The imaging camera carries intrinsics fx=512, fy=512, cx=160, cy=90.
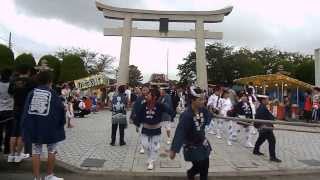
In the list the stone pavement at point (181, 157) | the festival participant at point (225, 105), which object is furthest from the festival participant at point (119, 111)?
the festival participant at point (225, 105)

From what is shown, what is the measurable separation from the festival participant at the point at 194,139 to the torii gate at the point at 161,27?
3885 centimetres

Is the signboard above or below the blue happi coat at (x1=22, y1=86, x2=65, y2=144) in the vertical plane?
above

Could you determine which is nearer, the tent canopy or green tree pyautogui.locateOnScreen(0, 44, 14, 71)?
the tent canopy

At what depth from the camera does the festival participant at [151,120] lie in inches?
413

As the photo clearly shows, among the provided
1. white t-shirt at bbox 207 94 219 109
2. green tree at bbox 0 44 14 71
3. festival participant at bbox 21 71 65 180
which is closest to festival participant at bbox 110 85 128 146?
white t-shirt at bbox 207 94 219 109

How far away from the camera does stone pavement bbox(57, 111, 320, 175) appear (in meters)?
10.7

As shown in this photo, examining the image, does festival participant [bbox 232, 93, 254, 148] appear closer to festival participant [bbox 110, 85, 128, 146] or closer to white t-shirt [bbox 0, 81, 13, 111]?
festival participant [bbox 110, 85, 128, 146]

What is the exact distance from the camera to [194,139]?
771 cm

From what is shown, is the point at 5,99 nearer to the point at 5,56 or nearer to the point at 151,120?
the point at 151,120

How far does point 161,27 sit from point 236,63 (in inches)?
1213

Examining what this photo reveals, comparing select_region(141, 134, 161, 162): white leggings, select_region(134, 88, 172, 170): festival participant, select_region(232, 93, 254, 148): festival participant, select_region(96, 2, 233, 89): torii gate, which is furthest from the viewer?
select_region(96, 2, 233, 89): torii gate

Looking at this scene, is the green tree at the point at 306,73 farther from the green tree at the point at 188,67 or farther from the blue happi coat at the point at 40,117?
the blue happi coat at the point at 40,117

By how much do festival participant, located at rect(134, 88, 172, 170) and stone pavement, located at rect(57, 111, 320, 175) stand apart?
1.59 feet

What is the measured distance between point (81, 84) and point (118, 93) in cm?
2142
